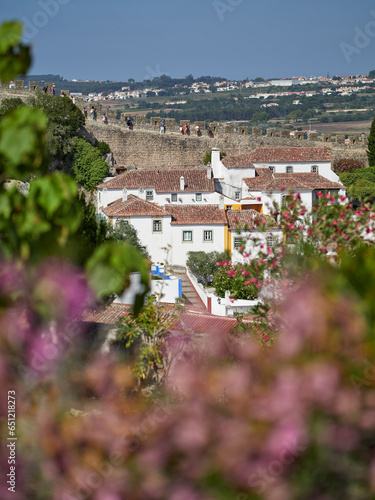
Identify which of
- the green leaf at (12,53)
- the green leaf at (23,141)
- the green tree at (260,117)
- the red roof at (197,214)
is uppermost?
the green tree at (260,117)

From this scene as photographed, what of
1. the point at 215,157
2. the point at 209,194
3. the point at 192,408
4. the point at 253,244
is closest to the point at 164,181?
the point at 209,194

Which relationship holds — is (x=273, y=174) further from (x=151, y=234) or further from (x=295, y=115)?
(x=295, y=115)

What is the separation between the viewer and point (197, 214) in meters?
29.3

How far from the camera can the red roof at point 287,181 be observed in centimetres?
3216

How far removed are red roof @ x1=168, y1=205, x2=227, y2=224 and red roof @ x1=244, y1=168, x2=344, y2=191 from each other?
3.36 m

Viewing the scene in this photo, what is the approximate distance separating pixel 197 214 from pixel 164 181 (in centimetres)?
402

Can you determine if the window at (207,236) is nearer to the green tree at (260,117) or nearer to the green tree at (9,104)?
the green tree at (9,104)

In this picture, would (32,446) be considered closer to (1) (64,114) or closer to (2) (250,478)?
(2) (250,478)

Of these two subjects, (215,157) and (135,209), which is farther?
(215,157)

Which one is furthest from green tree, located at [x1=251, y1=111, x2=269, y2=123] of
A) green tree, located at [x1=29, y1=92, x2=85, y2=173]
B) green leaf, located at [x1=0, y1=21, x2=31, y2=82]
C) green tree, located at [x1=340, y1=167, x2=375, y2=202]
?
green leaf, located at [x1=0, y1=21, x2=31, y2=82]

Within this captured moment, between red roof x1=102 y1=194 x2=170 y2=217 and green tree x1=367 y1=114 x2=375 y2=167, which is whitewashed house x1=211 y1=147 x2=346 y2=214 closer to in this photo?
green tree x1=367 y1=114 x2=375 y2=167

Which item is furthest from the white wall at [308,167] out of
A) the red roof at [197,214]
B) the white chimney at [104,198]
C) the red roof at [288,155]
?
the white chimney at [104,198]

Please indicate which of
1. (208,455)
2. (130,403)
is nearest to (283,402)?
(208,455)

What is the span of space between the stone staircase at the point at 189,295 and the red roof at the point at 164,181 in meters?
5.42
